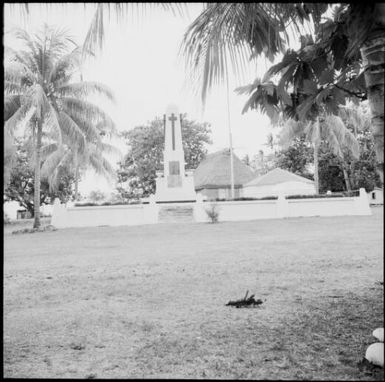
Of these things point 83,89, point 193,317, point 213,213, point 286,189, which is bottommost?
point 193,317

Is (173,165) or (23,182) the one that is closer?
(173,165)

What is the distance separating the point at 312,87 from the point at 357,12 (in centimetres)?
77

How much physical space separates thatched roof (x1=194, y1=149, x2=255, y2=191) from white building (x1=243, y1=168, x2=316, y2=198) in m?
1.58

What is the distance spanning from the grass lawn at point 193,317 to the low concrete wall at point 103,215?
12.3 m

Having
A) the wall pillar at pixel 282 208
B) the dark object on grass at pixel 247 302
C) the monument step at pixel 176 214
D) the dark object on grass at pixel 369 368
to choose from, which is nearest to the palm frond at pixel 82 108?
the monument step at pixel 176 214

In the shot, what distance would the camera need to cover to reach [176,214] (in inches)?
861

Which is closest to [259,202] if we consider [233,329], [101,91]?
[101,91]

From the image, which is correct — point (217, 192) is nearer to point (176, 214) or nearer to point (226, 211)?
point (176, 214)

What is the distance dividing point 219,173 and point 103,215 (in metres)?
19.9

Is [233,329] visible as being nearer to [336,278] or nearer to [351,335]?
[351,335]

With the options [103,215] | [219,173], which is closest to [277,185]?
[219,173]

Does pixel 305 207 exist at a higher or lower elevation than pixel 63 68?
lower

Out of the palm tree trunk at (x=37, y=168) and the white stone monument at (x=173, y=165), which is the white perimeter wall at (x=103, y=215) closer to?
the palm tree trunk at (x=37, y=168)

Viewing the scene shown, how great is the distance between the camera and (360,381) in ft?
7.86
